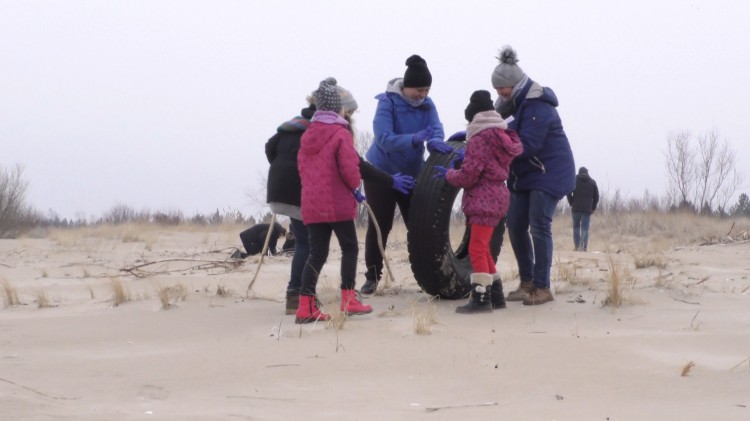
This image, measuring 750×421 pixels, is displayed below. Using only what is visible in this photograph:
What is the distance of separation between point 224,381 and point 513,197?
288 centimetres

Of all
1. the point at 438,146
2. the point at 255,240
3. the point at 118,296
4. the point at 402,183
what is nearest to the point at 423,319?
the point at 402,183

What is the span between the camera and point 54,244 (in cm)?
1578

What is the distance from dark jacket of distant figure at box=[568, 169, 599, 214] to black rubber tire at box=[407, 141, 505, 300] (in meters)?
9.89

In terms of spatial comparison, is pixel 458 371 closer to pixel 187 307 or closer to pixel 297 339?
pixel 297 339

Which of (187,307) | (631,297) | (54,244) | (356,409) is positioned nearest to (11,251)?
(54,244)

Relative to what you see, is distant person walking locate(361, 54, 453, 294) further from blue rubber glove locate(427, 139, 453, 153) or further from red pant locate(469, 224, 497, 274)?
red pant locate(469, 224, 497, 274)

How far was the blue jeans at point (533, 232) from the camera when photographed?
6.18m

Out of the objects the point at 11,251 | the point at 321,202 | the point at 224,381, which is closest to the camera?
the point at 224,381

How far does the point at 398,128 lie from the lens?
669cm

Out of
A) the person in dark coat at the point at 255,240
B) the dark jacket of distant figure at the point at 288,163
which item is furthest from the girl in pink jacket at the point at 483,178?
the person in dark coat at the point at 255,240

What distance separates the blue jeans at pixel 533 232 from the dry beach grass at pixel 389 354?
0.30 meters

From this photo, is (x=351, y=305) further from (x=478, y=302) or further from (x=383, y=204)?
(x=383, y=204)

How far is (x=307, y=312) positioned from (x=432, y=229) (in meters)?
1.09

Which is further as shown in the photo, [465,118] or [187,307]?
[187,307]
